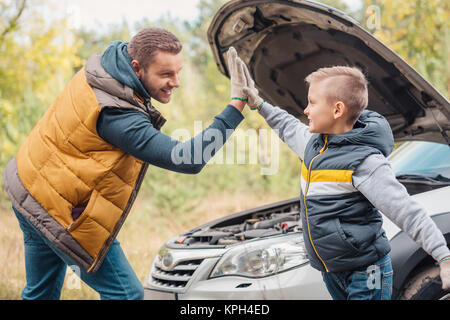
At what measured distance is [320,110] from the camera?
76.1 inches

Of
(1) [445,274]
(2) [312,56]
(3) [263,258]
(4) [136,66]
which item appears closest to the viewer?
(1) [445,274]

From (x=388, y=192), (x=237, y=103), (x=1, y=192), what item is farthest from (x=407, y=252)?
(x=1, y=192)

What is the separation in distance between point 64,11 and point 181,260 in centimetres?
737

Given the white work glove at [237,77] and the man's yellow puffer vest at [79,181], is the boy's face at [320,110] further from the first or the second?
the man's yellow puffer vest at [79,181]

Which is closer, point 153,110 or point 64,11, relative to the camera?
point 153,110

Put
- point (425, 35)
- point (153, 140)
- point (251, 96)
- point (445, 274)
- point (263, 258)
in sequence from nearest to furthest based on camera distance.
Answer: point (445, 274), point (153, 140), point (251, 96), point (263, 258), point (425, 35)

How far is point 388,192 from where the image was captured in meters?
1.77

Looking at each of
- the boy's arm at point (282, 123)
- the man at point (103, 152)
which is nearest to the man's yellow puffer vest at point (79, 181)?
the man at point (103, 152)

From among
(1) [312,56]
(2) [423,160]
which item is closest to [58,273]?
(1) [312,56]

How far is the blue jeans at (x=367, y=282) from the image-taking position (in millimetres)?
→ 1913

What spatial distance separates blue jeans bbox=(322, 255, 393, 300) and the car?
40 centimetres

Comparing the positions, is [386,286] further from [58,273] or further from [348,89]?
[58,273]

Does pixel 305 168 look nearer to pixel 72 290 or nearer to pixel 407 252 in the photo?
pixel 407 252

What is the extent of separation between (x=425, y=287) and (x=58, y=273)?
2.06m
